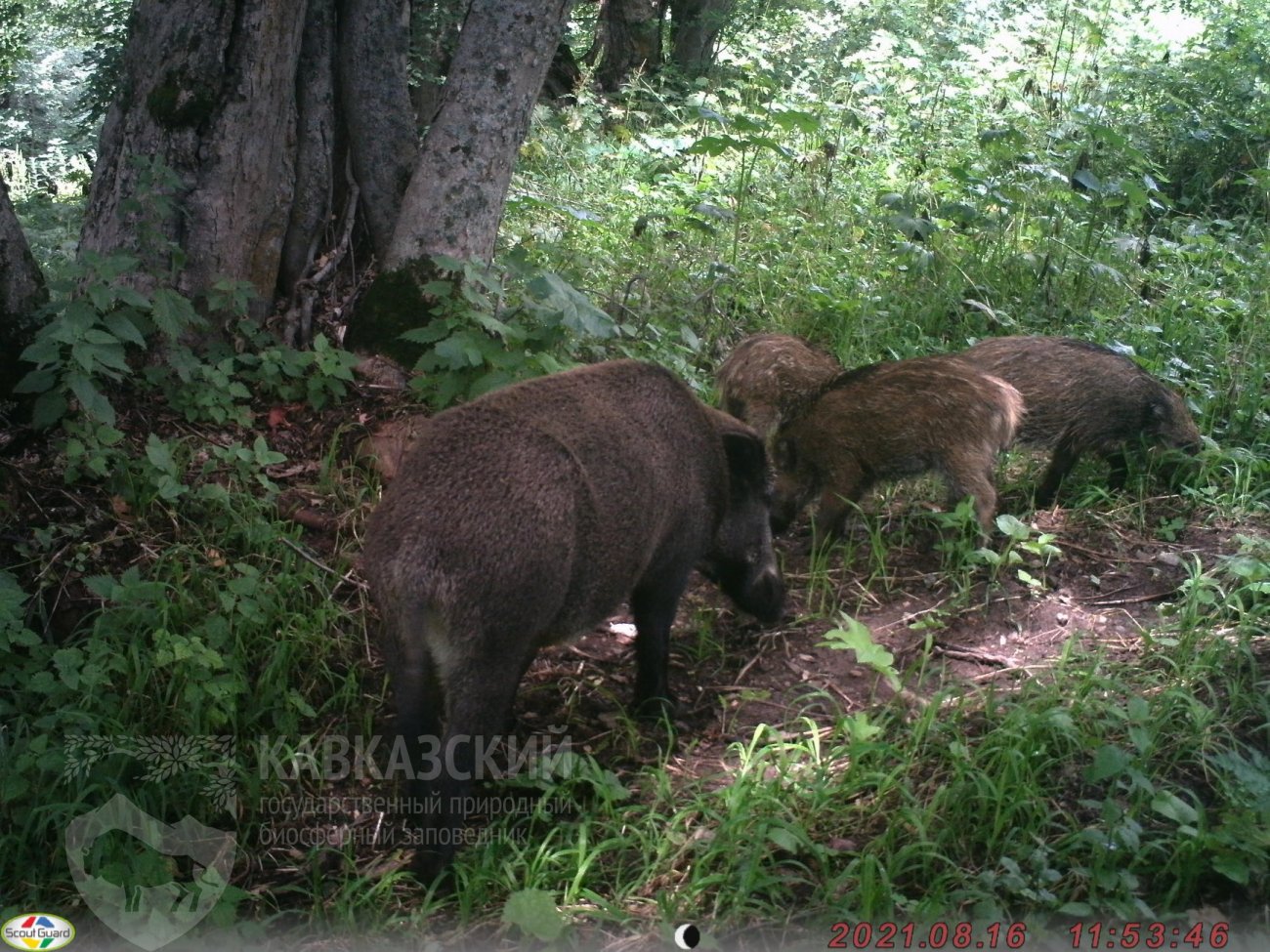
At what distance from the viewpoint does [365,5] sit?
17.3ft

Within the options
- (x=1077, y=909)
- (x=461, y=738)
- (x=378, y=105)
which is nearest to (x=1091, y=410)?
(x=1077, y=909)

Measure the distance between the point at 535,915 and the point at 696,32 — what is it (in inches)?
475

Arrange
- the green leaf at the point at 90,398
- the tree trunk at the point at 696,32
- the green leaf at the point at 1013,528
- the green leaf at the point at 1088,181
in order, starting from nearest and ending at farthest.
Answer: the green leaf at the point at 90,398
the green leaf at the point at 1013,528
the green leaf at the point at 1088,181
the tree trunk at the point at 696,32

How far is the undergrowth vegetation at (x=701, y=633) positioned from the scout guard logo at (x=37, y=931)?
0.34ft

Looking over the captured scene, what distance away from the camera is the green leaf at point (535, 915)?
2930 millimetres

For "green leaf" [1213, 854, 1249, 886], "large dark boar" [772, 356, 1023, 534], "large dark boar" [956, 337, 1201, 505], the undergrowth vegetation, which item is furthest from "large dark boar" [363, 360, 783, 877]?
"large dark boar" [956, 337, 1201, 505]

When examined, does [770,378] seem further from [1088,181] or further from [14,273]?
[14,273]

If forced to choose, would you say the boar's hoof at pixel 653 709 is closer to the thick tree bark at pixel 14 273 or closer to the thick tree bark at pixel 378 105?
the thick tree bark at pixel 378 105

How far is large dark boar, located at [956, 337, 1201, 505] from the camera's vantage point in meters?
5.02

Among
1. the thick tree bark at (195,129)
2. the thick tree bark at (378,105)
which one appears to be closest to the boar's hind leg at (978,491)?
the thick tree bark at (378,105)

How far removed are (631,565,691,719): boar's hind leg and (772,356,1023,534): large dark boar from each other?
107 centimetres

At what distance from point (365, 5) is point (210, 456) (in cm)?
224

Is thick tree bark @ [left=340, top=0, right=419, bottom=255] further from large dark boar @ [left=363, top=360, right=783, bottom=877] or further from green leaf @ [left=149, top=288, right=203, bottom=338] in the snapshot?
large dark boar @ [left=363, top=360, right=783, bottom=877]

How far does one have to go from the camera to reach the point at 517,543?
3.14 meters
